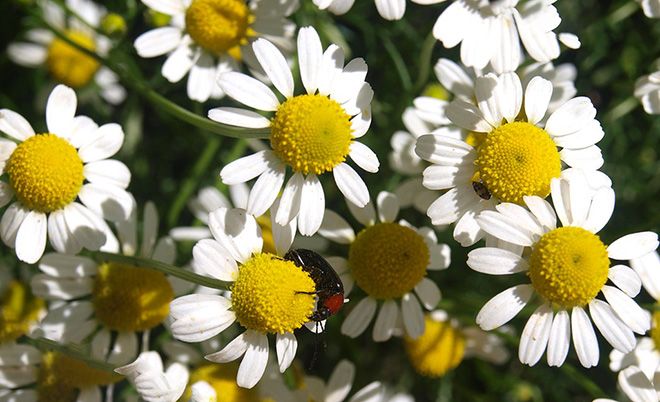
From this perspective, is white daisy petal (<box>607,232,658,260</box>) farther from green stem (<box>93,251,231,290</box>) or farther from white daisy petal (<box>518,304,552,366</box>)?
green stem (<box>93,251,231,290</box>)

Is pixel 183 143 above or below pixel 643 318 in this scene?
below

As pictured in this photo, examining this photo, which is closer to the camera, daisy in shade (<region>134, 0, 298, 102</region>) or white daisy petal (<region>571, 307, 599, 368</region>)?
white daisy petal (<region>571, 307, 599, 368</region>)

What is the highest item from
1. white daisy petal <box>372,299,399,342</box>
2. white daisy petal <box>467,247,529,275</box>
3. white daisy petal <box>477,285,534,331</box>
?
white daisy petal <box>467,247,529,275</box>

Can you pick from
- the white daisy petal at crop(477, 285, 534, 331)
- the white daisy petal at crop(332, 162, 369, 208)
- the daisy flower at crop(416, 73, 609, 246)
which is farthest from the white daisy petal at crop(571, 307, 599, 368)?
the white daisy petal at crop(332, 162, 369, 208)

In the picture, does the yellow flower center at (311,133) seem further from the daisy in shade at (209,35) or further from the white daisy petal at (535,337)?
the white daisy petal at (535,337)

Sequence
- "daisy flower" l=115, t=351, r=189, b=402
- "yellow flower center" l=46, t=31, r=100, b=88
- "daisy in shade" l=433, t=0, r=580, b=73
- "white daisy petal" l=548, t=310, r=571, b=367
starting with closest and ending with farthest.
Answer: "daisy flower" l=115, t=351, r=189, b=402
"white daisy petal" l=548, t=310, r=571, b=367
"daisy in shade" l=433, t=0, r=580, b=73
"yellow flower center" l=46, t=31, r=100, b=88

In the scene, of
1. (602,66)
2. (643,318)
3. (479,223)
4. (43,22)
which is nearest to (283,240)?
(479,223)

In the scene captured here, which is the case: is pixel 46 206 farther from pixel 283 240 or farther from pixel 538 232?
pixel 538 232
